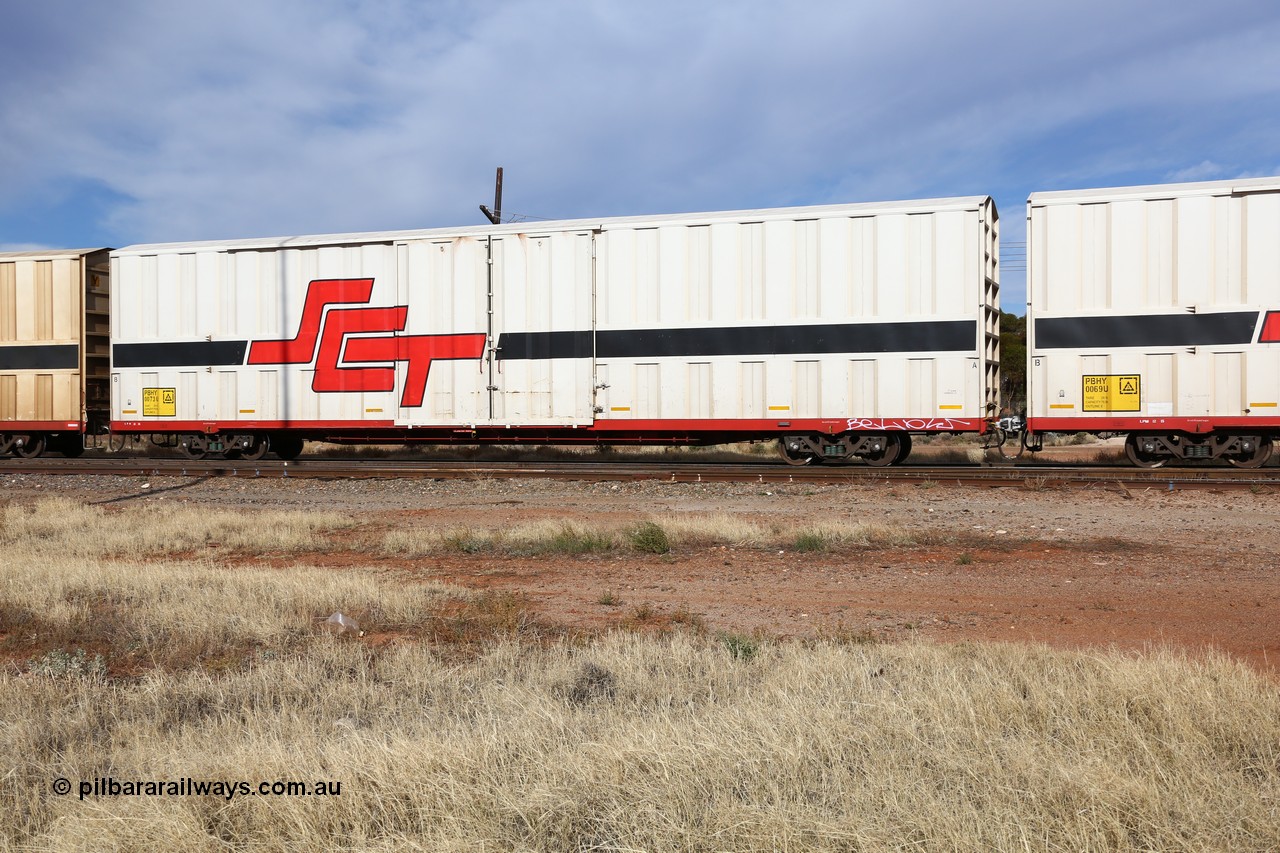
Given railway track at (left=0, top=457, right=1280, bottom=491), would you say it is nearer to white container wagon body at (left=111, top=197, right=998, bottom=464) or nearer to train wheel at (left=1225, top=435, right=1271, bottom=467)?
white container wagon body at (left=111, top=197, right=998, bottom=464)

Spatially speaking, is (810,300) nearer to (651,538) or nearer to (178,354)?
(651,538)

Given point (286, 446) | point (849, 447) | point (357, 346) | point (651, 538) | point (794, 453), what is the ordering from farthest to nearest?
1. point (286, 446)
2. point (357, 346)
3. point (794, 453)
4. point (849, 447)
5. point (651, 538)

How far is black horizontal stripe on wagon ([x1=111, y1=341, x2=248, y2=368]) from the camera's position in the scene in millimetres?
16859

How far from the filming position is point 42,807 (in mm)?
3162

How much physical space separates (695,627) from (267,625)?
3.02 meters

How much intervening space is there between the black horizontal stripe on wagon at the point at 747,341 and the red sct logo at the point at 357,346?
4.77ft

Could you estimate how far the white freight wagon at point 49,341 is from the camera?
17.7 m

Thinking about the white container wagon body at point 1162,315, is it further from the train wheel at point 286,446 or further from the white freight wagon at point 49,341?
the white freight wagon at point 49,341

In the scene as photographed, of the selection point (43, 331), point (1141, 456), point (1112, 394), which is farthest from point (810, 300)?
point (43, 331)

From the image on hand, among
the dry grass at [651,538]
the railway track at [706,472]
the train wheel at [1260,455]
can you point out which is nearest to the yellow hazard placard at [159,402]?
the railway track at [706,472]

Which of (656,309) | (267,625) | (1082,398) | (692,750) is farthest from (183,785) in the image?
(1082,398)

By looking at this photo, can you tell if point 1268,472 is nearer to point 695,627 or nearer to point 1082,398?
point 1082,398

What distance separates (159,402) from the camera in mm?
17312

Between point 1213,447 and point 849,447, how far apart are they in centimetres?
569
